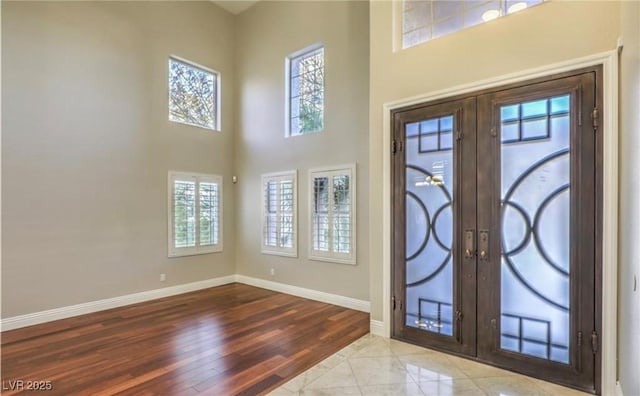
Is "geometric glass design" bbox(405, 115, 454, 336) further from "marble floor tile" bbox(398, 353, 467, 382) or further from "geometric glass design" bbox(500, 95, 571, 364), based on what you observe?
"geometric glass design" bbox(500, 95, 571, 364)

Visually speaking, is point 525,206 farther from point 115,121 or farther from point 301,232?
point 115,121

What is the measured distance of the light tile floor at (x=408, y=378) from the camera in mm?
2584

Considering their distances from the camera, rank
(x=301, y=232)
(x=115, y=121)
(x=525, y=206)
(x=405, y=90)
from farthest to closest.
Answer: (x=301, y=232)
(x=115, y=121)
(x=405, y=90)
(x=525, y=206)

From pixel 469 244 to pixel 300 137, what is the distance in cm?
335

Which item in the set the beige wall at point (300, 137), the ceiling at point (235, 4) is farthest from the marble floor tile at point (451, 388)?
the ceiling at point (235, 4)

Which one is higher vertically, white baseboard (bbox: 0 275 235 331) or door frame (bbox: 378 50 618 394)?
door frame (bbox: 378 50 618 394)

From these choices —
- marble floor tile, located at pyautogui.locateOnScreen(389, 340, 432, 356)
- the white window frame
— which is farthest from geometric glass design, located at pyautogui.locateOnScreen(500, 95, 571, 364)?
the white window frame

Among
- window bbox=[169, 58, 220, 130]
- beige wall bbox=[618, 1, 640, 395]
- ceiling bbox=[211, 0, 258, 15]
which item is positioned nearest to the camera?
beige wall bbox=[618, 1, 640, 395]

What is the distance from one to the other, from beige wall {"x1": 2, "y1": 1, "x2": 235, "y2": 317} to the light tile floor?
3.64 metres

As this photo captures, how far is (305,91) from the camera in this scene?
5688 mm

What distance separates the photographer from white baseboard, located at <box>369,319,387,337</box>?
3.67m

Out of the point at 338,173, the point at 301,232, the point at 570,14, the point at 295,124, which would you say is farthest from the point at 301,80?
the point at 570,14

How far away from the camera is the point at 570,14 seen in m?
2.61

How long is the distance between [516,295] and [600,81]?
71.4 inches
